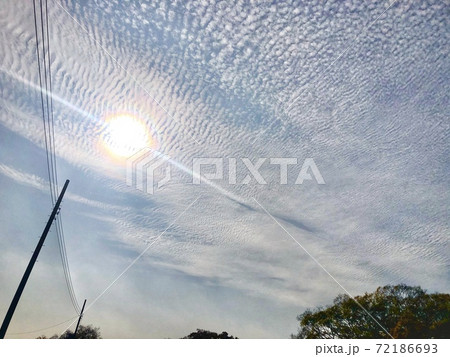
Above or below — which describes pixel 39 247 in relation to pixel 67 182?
below

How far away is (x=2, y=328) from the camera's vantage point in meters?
7.56

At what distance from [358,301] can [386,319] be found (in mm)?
3513

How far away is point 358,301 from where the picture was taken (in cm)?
3306

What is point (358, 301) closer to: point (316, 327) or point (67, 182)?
point (316, 327)

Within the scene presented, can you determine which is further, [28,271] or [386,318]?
[386,318]

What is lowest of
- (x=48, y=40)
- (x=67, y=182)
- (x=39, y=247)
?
(x=39, y=247)

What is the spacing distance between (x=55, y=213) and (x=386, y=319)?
3555 cm

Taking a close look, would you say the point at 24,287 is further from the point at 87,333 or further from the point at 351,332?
the point at 87,333

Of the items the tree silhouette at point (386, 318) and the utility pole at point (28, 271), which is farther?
the tree silhouette at point (386, 318)

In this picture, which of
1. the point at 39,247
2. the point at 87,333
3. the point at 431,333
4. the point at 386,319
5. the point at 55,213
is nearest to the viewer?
the point at 39,247

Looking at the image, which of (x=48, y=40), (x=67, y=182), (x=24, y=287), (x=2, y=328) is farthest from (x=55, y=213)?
(x=48, y=40)

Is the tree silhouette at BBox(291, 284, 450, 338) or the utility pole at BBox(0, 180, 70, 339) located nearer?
the utility pole at BBox(0, 180, 70, 339)
